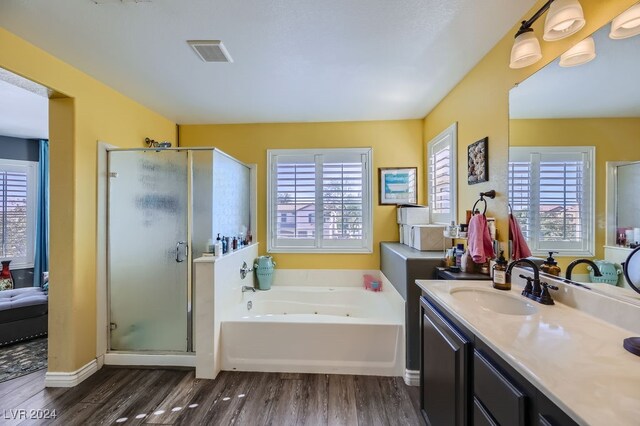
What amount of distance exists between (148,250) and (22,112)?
7.46ft

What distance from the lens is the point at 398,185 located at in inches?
127

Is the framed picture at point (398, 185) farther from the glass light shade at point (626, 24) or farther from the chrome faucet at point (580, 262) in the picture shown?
the glass light shade at point (626, 24)

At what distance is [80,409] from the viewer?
6.12ft

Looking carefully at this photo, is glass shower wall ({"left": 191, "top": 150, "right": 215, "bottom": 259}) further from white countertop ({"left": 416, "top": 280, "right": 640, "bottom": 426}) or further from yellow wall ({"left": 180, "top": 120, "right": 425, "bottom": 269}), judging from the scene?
white countertop ({"left": 416, "top": 280, "right": 640, "bottom": 426})

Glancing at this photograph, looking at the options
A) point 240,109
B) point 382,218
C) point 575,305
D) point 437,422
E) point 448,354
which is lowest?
point 437,422

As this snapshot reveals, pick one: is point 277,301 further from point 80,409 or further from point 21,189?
point 21,189

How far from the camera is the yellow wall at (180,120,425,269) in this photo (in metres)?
3.23

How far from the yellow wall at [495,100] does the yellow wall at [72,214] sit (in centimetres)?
314

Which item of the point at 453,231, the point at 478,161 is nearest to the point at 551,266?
the point at 453,231

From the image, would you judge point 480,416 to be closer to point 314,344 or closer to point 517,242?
point 517,242

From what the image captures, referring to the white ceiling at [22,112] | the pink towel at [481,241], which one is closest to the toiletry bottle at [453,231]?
A: the pink towel at [481,241]

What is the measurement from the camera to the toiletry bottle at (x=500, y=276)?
1524 mm

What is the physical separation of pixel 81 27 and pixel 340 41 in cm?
161

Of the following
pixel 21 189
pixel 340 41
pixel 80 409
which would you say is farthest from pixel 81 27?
pixel 21 189
